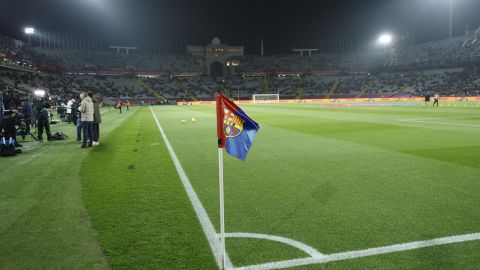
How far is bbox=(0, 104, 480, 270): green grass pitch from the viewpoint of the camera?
418 cm

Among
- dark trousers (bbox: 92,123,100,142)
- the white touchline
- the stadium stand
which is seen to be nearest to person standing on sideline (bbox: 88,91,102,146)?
dark trousers (bbox: 92,123,100,142)

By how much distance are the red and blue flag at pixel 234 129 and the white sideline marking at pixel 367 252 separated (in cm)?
124

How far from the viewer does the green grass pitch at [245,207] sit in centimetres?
418

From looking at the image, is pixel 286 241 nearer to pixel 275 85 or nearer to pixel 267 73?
pixel 275 85

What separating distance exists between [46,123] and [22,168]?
681 centimetres

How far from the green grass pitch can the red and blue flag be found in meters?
1.15

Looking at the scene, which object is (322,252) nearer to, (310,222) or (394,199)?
(310,222)

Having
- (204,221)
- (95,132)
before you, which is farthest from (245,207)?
(95,132)

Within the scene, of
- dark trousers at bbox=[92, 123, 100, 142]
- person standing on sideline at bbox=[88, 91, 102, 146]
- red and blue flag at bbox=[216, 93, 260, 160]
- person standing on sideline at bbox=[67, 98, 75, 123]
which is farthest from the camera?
person standing on sideline at bbox=[67, 98, 75, 123]

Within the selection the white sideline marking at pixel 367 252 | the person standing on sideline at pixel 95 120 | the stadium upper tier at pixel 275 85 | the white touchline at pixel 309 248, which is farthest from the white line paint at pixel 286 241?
the stadium upper tier at pixel 275 85

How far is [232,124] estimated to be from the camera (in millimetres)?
4379

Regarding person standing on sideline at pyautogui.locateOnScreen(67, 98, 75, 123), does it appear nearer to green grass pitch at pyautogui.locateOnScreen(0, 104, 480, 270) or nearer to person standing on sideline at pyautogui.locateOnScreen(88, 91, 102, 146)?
person standing on sideline at pyautogui.locateOnScreen(88, 91, 102, 146)

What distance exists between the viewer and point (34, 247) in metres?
4.51

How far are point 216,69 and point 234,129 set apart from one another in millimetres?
110944
